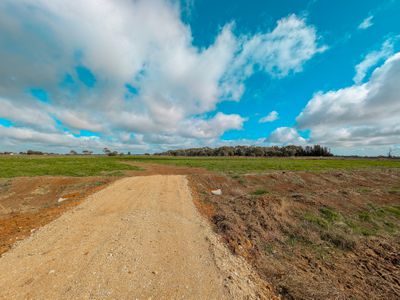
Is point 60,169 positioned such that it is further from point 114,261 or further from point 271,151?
point 271,151

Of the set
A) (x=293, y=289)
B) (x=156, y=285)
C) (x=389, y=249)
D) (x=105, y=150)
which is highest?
(x=105, y=150)

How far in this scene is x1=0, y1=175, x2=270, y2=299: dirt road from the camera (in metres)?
4.42

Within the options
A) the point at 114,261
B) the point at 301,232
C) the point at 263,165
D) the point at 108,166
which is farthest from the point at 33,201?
the point at 263,165

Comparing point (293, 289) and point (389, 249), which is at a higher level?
point (293, 289)

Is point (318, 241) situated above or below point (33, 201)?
below

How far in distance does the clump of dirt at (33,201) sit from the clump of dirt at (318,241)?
7521 mm

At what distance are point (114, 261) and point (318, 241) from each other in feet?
27.0

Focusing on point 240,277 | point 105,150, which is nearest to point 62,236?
point 240,277

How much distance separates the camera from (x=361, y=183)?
84.2ft

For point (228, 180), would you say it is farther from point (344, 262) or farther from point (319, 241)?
point (344, 262)

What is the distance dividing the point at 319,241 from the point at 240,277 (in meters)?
5.43

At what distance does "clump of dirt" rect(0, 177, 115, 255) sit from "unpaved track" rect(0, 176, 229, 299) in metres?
0.93

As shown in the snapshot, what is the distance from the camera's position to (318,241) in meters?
8.70

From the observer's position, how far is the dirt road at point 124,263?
4.42 metres
